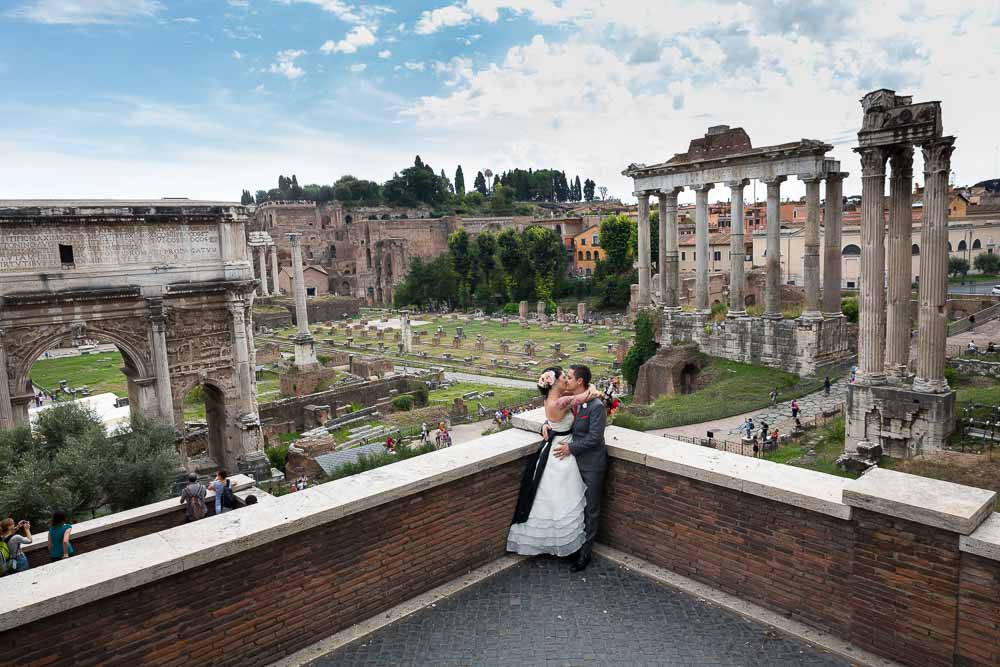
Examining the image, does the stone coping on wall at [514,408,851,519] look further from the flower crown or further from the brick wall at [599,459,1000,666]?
the flower crown

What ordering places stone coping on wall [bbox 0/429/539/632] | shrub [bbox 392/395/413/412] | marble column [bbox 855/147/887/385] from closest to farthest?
stone coping on wall [bbox 0/429/539/632] < marble column [bbox 855/147/887/385] < shrub [bbox 392/395/413/412]

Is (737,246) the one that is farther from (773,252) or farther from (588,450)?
(588,450)

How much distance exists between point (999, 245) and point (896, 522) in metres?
48.8

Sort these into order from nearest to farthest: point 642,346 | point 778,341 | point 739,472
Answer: point 739,472, point 778,341, point 642,346

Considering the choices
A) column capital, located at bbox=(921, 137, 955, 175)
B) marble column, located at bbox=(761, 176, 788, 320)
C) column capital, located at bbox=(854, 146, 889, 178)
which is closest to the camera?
column capital, located at bbox=(921, 137, 955, 175)

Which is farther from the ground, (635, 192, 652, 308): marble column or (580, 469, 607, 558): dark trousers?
(635, 192, 652, 308): marble column

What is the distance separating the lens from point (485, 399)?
1109 inches

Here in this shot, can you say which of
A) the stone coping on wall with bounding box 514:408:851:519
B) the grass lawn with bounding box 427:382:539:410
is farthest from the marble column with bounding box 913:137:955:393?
the grass lawn with bounding box 427:382:539:410

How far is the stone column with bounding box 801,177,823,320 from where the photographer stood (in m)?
20.4

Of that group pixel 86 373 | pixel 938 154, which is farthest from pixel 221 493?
pixel 86 373

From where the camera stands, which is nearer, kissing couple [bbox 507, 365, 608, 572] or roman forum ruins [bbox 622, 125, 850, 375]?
kissing couple [bbox 507, 365, 608, 572]

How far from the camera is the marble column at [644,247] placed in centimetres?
2431

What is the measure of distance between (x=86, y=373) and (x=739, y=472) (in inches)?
1639

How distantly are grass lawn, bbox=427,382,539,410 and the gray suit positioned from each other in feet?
67.1
